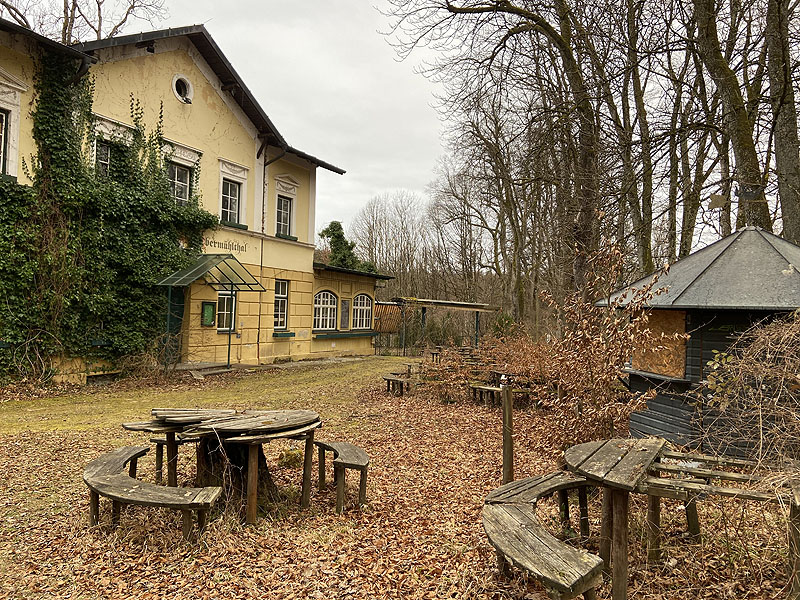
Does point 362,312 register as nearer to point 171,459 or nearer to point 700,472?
point 171,459

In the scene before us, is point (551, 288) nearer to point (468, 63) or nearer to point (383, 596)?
point (468, 63)

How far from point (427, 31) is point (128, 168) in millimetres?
8773

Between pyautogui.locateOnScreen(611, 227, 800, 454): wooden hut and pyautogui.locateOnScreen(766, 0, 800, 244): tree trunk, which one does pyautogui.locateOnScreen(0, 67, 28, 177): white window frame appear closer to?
pyautogui.locateOnScreen(611, 227, 800, 454): wooden hut

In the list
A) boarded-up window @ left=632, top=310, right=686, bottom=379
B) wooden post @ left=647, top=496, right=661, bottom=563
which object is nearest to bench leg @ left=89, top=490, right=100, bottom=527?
wooden post @ left=647, top=496, right=661, bottom=563

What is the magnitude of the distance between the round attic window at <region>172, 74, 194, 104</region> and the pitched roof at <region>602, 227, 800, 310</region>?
1444 cm

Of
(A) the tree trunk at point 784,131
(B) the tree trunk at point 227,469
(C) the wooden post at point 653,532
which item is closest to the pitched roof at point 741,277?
(A) the tree trunk at point 784,131

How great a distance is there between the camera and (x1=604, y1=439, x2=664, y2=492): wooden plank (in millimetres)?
3285

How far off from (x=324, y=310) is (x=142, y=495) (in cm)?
1689

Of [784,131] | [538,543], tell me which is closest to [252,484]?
[538,543]

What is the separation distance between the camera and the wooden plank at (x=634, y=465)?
329 cm

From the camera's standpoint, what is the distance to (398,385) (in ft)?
40.6

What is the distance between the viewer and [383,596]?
12.2ft

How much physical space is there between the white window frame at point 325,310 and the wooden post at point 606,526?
57.6ft

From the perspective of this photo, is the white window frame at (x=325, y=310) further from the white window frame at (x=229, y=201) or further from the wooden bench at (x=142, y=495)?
the wooden bench at (x=142, y=495)
